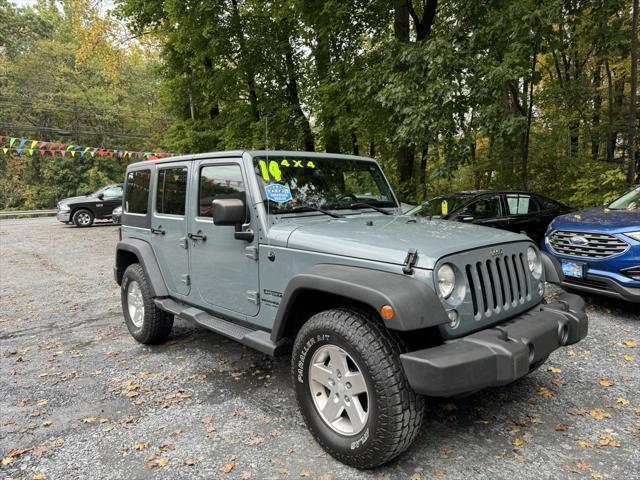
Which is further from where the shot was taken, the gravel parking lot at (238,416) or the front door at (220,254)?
the front door at (220,254)

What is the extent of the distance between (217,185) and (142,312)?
1899 millimetres

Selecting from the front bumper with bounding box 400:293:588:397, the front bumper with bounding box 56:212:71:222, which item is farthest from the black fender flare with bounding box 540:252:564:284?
the front bumper with bounding box 56:212:71:222

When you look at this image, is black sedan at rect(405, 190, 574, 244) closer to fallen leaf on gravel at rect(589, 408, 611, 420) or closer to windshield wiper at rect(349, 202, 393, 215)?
windshield wiper at rect(349, 202, 393, 215)

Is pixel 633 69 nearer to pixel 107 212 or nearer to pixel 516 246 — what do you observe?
pixel 516 246

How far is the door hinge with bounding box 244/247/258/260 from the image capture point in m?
3.23

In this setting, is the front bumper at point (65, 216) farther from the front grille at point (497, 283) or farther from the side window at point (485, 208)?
the front grille at point (497, 283)

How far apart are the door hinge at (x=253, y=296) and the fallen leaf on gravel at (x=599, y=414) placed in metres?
2.56

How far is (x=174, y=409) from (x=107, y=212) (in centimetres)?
1757

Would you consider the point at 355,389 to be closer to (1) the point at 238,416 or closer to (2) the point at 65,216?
(1) the point at 238,416

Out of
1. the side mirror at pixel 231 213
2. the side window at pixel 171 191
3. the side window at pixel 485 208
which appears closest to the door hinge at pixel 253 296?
the side mirror at pixel 231 213

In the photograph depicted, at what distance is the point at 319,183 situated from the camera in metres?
3.67

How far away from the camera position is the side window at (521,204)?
8047 mm

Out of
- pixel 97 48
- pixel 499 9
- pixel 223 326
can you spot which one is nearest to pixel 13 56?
→ pixel 97 48

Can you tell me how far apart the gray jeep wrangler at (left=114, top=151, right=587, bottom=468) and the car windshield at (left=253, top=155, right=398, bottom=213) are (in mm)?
12
